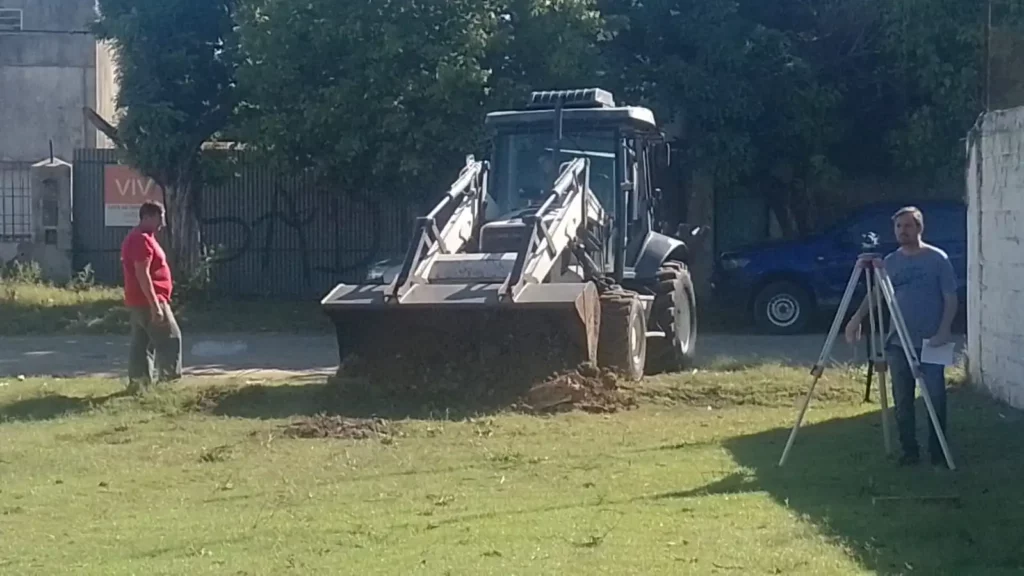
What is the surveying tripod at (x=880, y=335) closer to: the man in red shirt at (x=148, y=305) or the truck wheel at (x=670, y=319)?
the truck wheel at (x=670, y=319)

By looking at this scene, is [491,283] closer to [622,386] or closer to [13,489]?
[622,386]

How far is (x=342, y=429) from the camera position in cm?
1176

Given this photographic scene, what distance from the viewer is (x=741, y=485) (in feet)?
30.0

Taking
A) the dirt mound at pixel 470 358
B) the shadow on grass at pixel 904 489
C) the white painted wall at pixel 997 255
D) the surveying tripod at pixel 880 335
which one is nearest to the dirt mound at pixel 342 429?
the dirt mound at pixel 470 358

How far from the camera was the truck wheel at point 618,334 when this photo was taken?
1370 centimetres

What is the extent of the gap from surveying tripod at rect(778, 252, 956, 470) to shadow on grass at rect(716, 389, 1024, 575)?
251 millimetres

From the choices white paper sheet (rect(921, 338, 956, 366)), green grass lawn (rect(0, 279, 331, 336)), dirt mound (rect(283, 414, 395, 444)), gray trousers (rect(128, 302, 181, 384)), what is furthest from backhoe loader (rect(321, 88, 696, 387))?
green grass lawn (rect(0, 279, 331, 336))

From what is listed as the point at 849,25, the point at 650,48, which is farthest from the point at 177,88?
the point at 849,25

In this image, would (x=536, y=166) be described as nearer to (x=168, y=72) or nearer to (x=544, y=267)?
(x=544, y=267)

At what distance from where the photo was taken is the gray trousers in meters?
13.8

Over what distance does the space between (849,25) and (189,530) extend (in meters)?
17.6

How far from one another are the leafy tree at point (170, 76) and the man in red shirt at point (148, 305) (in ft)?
33.1

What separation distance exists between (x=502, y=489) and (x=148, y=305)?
5600 millimetres

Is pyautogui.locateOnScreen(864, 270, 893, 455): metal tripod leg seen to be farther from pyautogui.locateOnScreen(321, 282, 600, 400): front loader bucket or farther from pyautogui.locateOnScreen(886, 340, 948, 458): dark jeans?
pyautogui.locateOnScreen(321, 282, 600, 400): front loader bucket
